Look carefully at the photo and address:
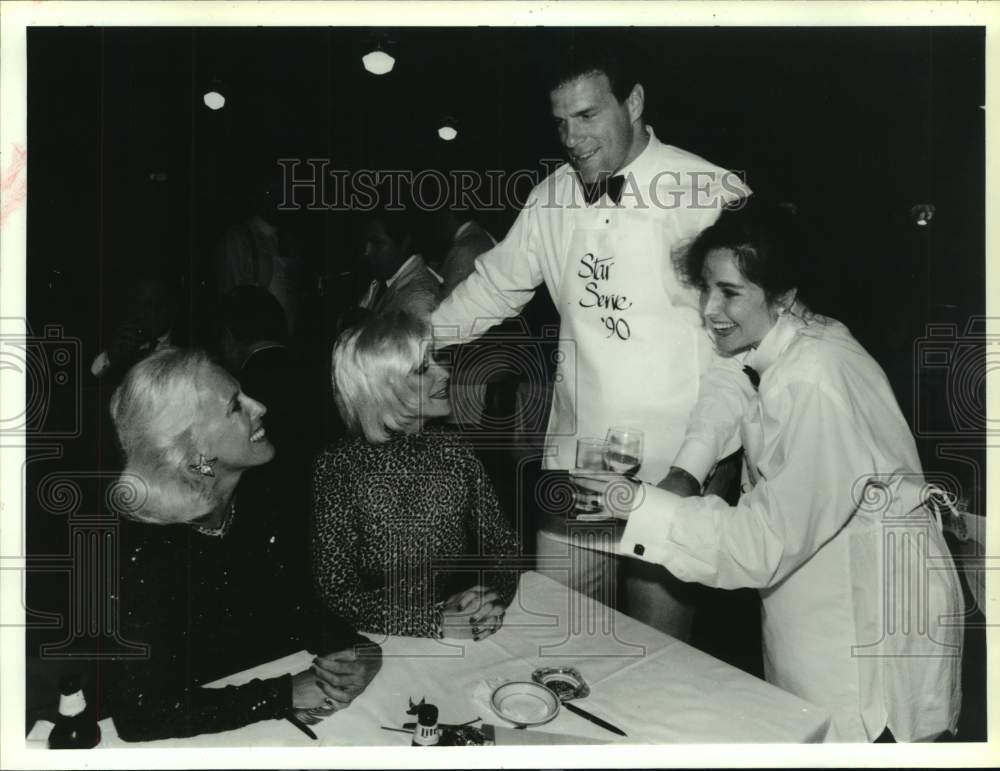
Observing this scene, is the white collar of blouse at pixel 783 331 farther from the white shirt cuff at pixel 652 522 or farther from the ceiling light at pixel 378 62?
the ceiling light at pixel 378 62

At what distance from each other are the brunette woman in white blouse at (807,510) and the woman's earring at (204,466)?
994 millimetres

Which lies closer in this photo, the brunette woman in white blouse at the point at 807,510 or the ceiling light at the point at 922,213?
the brunette woman in white blouse at the point at 807,510

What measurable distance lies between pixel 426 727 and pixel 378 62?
1639mm

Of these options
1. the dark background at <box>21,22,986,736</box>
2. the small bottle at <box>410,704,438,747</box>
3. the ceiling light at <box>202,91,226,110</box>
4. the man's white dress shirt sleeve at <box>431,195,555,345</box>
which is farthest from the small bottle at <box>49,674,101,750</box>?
the ceiling light at <box>202,91,226,110</box>

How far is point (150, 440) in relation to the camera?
7.04ft

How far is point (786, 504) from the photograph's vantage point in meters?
2.07

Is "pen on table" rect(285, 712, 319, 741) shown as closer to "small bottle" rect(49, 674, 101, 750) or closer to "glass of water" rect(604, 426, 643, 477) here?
"small bottle" rect(49, 674, 101, 750)

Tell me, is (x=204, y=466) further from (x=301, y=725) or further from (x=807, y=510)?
(x=807, y=510)

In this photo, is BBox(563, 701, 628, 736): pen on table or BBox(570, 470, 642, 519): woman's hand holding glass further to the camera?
BBox(570, 470, 642, 519): woman's hand holding glass

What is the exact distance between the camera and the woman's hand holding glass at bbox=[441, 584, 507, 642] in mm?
2131

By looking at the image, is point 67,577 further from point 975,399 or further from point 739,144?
point 975,399

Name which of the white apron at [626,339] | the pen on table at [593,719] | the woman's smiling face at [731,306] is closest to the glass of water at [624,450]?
the white apron at [626,339]

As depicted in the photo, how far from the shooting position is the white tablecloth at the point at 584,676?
1.74 m

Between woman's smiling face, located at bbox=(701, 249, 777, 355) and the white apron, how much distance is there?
4cm
